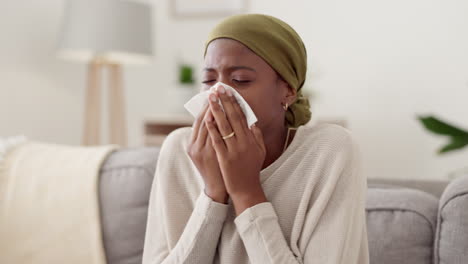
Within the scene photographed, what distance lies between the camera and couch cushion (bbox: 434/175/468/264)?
1.09m

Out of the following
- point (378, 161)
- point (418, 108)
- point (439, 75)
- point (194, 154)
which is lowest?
point (378, 161)

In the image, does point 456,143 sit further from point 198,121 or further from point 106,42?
point 106,42

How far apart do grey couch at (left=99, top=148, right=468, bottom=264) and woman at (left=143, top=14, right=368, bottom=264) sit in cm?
19

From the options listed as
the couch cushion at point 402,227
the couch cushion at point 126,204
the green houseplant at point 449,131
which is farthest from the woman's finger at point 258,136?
the green houseplant at point 449,131

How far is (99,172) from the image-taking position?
1517 mm

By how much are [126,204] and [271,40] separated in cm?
67

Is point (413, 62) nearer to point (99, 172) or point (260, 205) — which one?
point (99, 172)

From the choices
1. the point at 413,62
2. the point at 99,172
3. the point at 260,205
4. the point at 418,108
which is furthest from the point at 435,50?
the point at 260,205

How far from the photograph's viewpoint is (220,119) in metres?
0.98

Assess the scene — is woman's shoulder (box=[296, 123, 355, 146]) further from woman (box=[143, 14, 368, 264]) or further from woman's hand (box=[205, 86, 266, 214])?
woman's hand (box=[205, 86, 266, 214])

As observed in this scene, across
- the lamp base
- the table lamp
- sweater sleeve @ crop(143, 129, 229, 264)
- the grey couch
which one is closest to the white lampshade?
the table lamp

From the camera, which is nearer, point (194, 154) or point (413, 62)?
point (194, 154)

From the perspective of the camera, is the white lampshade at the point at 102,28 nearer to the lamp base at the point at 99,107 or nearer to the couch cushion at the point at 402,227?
the lamp base at the point at 99,107

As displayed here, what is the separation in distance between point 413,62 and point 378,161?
0.62 meters
